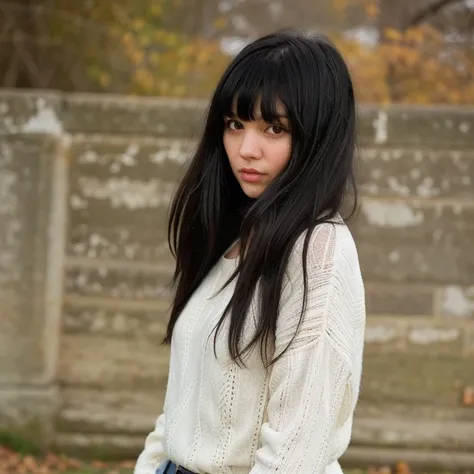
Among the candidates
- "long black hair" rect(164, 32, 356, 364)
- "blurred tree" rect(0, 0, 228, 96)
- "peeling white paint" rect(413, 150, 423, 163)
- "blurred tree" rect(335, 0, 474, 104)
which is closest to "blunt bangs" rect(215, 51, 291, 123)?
"long black hair" rect(164, 32, 356, 364)

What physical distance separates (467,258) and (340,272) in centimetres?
256

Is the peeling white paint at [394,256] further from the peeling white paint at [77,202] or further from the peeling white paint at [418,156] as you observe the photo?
the peeling white paint at [77,202]

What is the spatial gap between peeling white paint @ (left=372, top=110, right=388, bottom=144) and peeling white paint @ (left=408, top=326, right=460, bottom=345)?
0.97m

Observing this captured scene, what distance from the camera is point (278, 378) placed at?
5.42 ft

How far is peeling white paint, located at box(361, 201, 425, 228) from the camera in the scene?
13.2ft

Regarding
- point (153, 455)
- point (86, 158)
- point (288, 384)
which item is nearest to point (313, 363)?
point (288, 384)

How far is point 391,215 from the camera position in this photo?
13.2 feet

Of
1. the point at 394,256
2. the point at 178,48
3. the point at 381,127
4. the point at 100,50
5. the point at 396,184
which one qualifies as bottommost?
the point at 394,256

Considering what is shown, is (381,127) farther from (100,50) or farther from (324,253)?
(324,253)

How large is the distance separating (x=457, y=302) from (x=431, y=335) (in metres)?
0.21

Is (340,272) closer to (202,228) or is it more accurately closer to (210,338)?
(210,338)

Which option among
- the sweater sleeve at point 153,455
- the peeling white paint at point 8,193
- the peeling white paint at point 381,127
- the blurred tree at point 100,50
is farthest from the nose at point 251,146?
the blurred tree at point 100,50

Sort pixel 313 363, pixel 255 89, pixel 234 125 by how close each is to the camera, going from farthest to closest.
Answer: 1. pixel 234 125
2. pixel 255 89
3. pixel 313 363

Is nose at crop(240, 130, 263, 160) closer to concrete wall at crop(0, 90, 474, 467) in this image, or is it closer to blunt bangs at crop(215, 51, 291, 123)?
blunt bangs at crop(215, 51, 291, 123)
